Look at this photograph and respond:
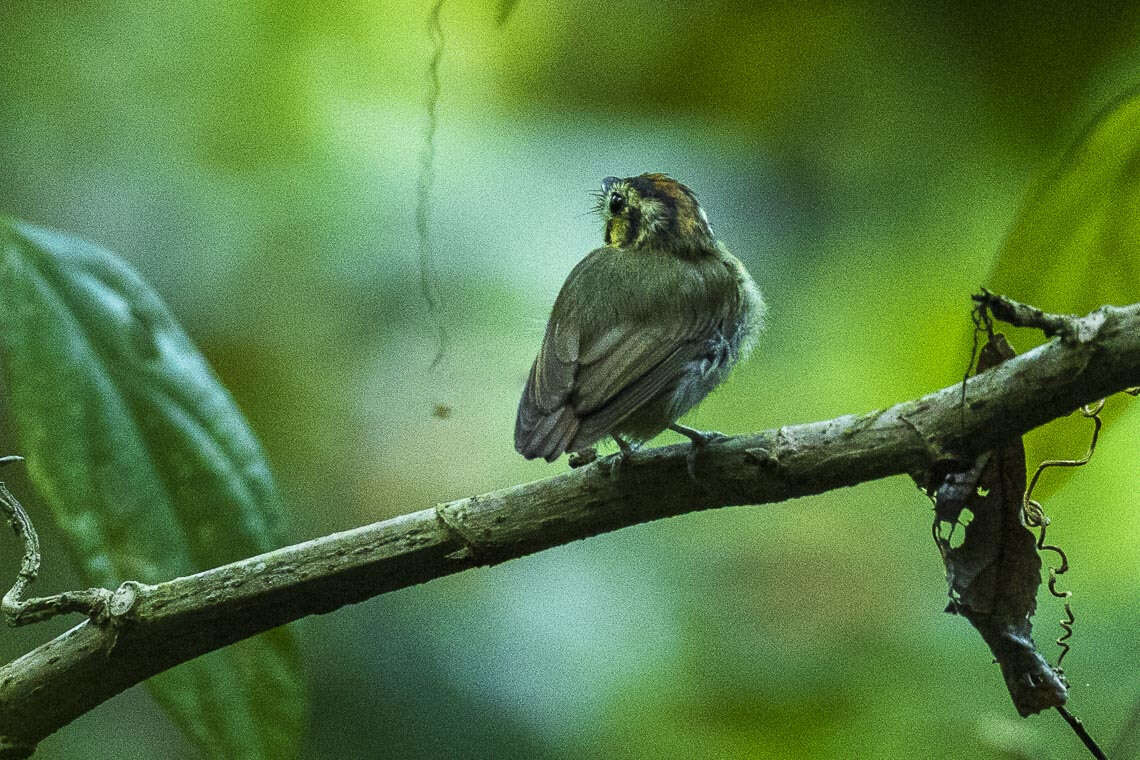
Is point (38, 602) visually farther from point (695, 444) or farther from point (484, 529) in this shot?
point (695, 444)

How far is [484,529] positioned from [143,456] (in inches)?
26.3

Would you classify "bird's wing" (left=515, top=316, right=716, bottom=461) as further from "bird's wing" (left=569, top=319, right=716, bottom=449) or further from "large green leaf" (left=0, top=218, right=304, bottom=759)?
"large green leaf" (left=0, top=218, right=304, bottom=759)

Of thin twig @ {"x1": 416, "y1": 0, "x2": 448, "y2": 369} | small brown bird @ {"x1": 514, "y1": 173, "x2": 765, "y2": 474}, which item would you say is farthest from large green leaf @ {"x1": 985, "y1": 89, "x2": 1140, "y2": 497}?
thin twig @ {"x1": 416, "y1": 0, "x2": 448, "y2": 369}

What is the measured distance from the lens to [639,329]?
1.23 m

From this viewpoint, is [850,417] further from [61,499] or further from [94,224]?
[94,224]

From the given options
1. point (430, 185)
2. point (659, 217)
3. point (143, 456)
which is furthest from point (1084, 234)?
point (143, 456)

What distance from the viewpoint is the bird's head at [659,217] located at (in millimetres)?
1360

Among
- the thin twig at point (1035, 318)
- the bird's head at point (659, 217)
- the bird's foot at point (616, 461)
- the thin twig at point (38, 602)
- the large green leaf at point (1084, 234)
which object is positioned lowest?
the thin twig at point (38, 602)

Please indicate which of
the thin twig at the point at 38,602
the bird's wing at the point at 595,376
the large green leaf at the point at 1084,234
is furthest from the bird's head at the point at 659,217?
the thin twig at the point at 38,602

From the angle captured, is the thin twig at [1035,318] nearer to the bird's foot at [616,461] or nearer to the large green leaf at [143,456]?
the bird's foot at [616,461]

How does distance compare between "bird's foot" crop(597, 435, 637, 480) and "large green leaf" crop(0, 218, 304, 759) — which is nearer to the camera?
"bird's foot" crop(597, 435, 637, 480)

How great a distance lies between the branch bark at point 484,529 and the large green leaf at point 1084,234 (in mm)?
539

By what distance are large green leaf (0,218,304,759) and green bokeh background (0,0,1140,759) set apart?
0.13 meters

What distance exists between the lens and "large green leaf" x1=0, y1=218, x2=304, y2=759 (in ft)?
4.42
